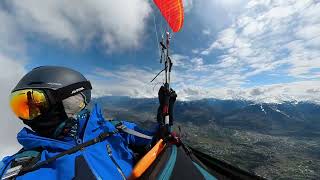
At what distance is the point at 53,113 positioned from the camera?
387 cm

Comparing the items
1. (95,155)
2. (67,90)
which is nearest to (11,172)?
(95,155)

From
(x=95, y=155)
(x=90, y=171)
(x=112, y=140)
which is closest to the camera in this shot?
(x=90, y=171)

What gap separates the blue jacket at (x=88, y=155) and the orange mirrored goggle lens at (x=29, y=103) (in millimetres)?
286

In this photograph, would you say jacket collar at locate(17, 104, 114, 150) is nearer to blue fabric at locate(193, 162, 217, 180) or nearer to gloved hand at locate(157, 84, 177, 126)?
blue fabric at locate(193, 162, 217, 180)

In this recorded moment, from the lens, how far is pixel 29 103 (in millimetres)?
3713

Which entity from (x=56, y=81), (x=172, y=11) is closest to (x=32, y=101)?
(x=56, y=81)

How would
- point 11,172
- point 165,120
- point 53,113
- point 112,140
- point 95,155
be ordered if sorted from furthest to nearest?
point 165,120 < point 112,140 < point 53,113 < point 95,155 < point 11,172

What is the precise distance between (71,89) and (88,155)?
1.19 m

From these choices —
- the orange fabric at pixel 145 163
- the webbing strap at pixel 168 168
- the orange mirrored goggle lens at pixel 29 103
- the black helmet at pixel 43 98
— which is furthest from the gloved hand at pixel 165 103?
the orange mirrored goggle lens at pixel 29 103

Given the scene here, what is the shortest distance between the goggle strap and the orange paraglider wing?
4753mm

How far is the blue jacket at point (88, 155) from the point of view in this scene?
10.1ft

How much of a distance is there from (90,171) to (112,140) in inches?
40.6

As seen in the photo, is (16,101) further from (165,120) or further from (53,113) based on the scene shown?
(165,120)

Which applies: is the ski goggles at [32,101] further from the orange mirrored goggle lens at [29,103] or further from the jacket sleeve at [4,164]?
the jacket sleeve at [4,164]
